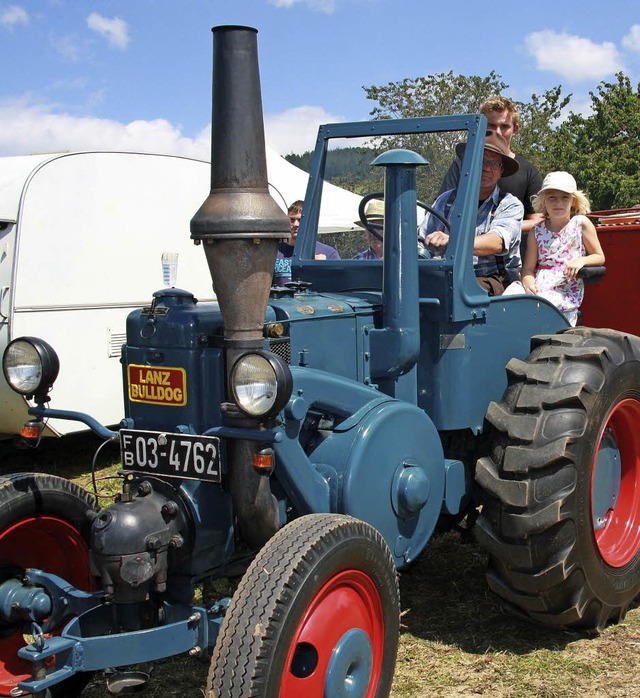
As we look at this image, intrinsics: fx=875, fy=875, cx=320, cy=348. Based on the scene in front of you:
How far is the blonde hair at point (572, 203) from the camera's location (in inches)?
197

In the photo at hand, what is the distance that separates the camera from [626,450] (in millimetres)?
4359

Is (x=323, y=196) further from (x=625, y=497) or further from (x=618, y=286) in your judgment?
(x=618, y=286)

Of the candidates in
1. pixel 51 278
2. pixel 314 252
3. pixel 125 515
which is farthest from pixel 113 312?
pixel 125 515

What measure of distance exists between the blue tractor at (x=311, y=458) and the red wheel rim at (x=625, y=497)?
11 mm

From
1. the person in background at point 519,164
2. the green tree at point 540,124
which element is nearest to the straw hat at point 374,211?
→ the person in background at point 519,164

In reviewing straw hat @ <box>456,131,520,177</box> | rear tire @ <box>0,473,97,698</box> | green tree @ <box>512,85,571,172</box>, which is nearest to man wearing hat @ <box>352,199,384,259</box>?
straw hat @ <box>456,131,520,177</box>

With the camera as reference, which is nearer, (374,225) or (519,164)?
(374,225)

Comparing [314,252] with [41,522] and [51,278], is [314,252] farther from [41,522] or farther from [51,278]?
→ [51,278]

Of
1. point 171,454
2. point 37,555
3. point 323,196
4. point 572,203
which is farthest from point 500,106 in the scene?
point 37,555

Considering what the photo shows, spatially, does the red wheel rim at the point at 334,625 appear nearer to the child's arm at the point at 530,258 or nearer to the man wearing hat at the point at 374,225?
the man wearing hat at the point at 374,225

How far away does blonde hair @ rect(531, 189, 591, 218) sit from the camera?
5000 mm

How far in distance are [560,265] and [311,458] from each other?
2.25 metres

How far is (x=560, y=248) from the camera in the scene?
4.93 meters

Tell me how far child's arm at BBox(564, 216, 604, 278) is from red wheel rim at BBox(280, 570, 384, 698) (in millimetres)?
2485
